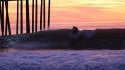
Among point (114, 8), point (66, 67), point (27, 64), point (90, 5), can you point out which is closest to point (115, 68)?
point (66, 67)

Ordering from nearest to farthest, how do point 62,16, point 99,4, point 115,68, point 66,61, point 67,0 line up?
point 115,68, point 66,61, point 62,16, point 99,4, point 67,0

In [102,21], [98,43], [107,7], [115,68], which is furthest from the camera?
[107,7]

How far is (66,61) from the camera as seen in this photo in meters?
4.39

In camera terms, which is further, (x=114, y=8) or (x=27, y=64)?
(x=114, y=8)

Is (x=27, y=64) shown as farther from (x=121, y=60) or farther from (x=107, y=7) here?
(x=107, y=7)

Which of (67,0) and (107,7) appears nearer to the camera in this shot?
(107,7)

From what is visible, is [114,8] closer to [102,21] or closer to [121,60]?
[102,21]

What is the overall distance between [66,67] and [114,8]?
93.0ft

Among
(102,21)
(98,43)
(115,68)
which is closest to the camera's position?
(115,68)

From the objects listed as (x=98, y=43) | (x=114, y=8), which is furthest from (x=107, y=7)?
(x=98, y=43)

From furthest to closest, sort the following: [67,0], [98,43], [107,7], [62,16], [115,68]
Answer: [67,0] < [107,7] < [62,16] < [98,43] < [115,68]

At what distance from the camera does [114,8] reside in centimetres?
3209

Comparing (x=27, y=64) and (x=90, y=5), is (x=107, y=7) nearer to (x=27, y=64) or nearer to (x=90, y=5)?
(x=90, y=5)

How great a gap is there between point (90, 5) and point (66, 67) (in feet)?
99.8
